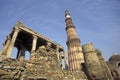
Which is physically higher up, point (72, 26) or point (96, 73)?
point (72, 26)

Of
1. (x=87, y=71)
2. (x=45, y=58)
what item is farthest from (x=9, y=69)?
(x=87, y=71)

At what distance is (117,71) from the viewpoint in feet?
59.3

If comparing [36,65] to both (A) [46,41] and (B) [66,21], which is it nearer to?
(A) [46,41]

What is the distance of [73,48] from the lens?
27.6 m

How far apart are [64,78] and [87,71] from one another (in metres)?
2.36

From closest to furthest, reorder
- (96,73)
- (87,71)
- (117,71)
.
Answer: (96,73), (87,71), (117,71)

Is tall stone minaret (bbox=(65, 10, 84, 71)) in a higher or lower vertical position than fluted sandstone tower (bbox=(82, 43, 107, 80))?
higher

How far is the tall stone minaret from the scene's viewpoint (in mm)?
26141

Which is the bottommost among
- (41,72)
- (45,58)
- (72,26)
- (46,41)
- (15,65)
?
(41,72)

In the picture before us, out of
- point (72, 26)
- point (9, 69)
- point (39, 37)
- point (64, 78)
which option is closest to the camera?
point (9, 69)

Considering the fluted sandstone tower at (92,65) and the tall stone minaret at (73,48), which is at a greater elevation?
the tall stone minaret at (73,48)

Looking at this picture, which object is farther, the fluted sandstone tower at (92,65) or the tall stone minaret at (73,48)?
the tall stone minaret at (73,48)

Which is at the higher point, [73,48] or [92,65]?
[73,48]

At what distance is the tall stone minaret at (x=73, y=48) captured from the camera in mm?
26141
